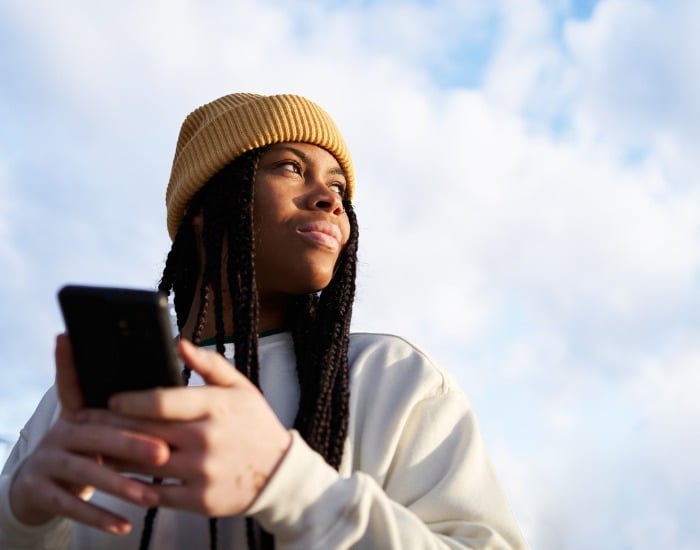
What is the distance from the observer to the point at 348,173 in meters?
3.56

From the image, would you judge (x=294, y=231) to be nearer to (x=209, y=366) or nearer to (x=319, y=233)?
(x=319, y=233)

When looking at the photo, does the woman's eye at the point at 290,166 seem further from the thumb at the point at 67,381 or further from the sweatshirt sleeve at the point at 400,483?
the thumb at the point at 67,381

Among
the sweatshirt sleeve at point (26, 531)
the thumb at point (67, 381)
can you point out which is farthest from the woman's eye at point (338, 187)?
the thumb at point (67, 381)

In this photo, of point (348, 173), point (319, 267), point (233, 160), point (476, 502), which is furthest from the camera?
point (348, 173)

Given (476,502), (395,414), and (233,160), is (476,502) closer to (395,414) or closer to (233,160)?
(395,414)

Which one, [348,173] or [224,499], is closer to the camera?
[224,499]

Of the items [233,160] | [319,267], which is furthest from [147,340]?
[233,160]

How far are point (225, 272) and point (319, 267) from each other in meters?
0.37

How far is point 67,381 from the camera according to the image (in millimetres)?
1778

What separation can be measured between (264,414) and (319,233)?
1385mm

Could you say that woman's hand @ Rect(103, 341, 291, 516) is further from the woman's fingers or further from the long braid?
the long braid

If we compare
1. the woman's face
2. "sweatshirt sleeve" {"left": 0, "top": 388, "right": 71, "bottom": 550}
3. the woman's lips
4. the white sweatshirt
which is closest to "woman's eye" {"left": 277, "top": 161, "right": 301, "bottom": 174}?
the woman's face

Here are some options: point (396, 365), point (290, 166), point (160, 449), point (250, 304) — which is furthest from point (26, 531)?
point (290, 166)

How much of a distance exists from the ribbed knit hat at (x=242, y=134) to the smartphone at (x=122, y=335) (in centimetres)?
166
